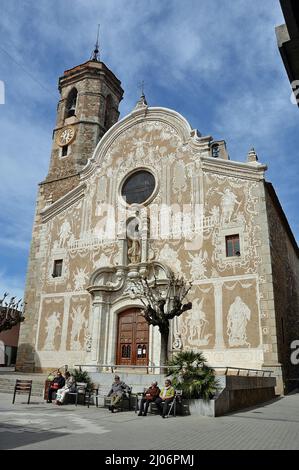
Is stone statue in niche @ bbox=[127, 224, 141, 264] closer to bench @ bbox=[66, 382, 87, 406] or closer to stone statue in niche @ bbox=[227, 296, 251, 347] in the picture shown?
stone statue in niche @ bbox=[227, 296, 251, 347]

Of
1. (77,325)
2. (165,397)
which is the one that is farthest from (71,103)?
(165,397)

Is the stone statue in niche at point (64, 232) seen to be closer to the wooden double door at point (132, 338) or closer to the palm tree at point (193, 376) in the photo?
the wooden double door at point (132, 338)

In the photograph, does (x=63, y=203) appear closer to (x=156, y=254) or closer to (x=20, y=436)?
(x=156, y=254)

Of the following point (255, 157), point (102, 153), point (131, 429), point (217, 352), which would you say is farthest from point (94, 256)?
point (131, 429)

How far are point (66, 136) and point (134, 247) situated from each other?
11.5 m

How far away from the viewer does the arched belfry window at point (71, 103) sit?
29500 millimetres

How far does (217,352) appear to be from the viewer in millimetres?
17438

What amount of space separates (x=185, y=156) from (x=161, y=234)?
451 cm

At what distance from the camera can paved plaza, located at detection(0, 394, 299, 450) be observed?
21.7 ft

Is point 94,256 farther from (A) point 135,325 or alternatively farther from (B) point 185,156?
(B) point 185,156

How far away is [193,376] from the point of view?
1158cm

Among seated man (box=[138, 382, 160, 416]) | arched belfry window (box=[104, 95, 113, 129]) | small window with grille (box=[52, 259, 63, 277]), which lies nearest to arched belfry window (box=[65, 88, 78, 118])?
arched belfry window (box=[104, 95, 113, 129])

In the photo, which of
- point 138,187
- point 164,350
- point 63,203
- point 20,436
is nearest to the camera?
point 20,436
